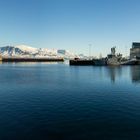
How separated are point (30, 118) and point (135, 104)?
19640 millimetres

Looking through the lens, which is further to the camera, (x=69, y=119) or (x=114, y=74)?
(x=114, y=74)

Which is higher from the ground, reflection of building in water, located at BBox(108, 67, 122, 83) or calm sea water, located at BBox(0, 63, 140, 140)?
calm sea water, located at BBox(0, 63, 140, 140)

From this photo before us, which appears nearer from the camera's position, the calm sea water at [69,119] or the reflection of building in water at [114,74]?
the calm sea water at [69,119]

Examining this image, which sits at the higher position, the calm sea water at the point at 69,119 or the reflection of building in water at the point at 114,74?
the calm sea water at the point at 69,119

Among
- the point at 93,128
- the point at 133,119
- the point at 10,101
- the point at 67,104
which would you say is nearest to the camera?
the point at 93,128

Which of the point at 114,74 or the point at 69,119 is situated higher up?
the point at 69,119

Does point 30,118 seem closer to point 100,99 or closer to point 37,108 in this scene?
point 37,108

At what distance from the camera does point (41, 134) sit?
2369 cm

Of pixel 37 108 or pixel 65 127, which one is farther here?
pixel 37 108

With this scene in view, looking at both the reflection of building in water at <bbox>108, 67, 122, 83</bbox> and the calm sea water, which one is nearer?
the calm sea water

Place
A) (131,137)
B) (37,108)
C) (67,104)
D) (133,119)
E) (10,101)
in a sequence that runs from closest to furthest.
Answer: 1. (131,137)
2. (133,119)
3. (37,108)
4. (67,104)
5. (10,101)

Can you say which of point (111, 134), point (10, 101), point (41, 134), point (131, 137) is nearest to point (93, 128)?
point (111, 134)

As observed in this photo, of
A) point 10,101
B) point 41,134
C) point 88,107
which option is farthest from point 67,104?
point 41,134

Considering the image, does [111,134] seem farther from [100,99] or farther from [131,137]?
[100,99]
